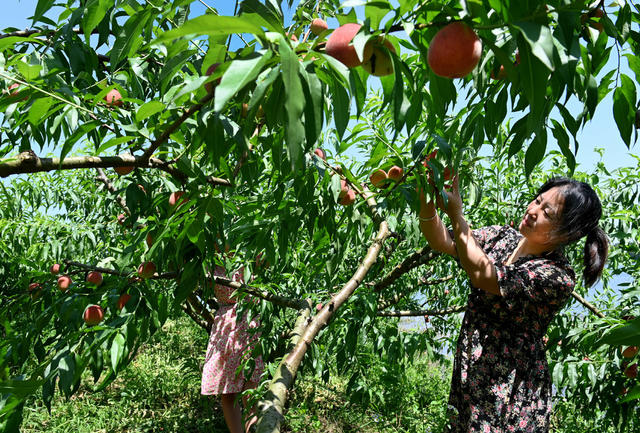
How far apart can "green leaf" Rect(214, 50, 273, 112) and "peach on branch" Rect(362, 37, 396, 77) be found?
20 centimetres

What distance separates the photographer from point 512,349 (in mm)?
1632

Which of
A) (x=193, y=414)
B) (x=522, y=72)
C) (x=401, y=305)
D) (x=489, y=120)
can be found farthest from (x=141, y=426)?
(x=522, y=72)

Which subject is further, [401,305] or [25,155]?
[401,305]

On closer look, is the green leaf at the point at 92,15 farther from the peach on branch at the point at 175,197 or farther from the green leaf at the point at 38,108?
the peach on branch at the point at 175,197

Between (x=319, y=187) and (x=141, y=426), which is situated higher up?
(x=319, y=187)

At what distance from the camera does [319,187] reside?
5.10ft

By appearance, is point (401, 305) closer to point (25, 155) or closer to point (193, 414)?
point (193, 414)

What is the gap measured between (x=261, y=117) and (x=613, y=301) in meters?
2.81

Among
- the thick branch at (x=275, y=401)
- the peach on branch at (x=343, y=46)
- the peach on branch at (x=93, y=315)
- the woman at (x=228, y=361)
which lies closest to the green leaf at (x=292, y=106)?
the peach on branch at (x=343, y=46)

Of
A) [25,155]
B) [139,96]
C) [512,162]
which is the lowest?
[25,155]

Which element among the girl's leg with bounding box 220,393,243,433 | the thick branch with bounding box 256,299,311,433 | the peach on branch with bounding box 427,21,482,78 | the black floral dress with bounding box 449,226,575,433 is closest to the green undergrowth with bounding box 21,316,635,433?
the girl's leg with bounding box 220,393,243,433

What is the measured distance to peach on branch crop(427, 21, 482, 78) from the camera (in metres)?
0.59

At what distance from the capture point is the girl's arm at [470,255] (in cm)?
154

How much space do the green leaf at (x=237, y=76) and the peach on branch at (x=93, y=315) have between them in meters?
1.72
